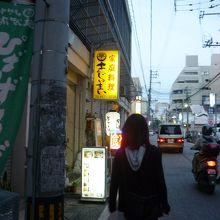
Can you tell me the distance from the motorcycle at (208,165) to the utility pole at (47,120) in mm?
7787

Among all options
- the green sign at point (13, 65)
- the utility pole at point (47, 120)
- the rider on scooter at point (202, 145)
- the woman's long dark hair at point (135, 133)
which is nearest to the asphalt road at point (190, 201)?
the rider on scooter at point (202, 145)

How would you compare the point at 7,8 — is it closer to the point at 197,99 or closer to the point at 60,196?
the point at 60,196

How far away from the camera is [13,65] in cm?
394

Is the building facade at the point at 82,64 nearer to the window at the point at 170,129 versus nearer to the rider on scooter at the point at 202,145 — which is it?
the rider on scooter at the point at 202,145

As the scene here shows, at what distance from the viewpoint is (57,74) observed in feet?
12.6

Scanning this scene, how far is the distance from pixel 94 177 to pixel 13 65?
5.99 metres

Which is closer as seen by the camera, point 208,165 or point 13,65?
point 13,65

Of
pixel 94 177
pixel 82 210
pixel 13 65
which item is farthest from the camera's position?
pixel 94 177

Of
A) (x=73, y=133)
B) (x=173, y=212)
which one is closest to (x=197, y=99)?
(x=73, y=133)

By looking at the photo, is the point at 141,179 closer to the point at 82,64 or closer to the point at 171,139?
the point at 82,64

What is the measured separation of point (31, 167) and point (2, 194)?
411 millimetres

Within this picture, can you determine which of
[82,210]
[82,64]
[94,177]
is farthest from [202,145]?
[82,64]

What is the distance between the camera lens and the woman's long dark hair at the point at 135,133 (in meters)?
4.25

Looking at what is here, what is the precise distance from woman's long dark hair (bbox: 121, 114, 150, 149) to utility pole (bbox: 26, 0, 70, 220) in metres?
0.73
